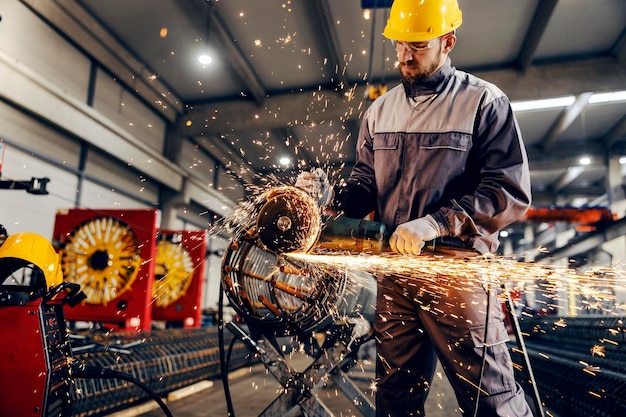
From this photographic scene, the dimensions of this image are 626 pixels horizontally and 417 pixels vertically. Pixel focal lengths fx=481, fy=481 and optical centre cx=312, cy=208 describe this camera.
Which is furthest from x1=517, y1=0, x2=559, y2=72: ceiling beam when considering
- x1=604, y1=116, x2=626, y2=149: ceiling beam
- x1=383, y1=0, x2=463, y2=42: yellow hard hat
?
x1=383, y1=0, x2=463, y2=42: yellow hard hat

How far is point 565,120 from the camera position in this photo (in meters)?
9.11

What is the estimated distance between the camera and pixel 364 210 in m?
1.97

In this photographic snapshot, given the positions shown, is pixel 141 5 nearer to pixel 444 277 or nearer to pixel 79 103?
pixel 79 103

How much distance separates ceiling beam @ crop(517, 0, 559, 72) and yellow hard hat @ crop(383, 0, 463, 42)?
5082 millimetres

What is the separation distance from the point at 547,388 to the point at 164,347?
3156 mm

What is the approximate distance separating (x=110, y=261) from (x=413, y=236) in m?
3.48

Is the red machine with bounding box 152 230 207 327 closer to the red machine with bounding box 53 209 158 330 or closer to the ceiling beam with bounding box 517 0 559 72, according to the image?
the red machine with bounding box 53 209 158 330

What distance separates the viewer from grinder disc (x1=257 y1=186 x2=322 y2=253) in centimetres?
157

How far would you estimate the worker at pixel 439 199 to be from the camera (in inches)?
59.7

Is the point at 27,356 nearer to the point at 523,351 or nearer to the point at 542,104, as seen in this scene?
the point at 523,351

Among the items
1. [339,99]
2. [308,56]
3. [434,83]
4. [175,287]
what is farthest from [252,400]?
[339,99]

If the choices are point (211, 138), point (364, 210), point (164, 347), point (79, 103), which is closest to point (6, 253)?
point (364, 210)

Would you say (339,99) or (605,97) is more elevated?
(605,97)

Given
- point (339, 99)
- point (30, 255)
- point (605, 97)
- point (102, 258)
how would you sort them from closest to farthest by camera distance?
point (30, 255), point (102, 258), point (339, 99), point (605, 97)
